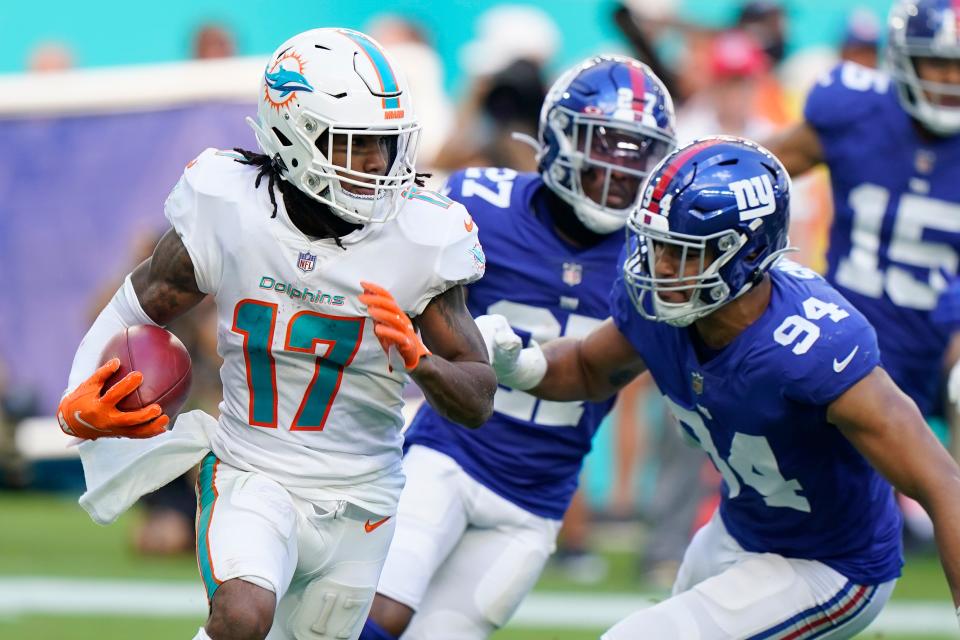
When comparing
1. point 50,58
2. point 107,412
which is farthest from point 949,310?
point 50,58

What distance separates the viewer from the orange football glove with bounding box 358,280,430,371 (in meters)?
3.45

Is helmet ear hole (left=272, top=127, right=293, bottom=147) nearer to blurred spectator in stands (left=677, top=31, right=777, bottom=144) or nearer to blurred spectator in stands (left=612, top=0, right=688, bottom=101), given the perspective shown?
blurred spectator in stands (left=677, top=31, right=777, bottom=144)

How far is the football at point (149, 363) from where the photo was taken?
12.4 feet

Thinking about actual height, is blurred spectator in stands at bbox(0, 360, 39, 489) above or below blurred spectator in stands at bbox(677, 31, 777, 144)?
below

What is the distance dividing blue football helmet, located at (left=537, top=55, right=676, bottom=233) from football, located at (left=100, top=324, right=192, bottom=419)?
1375mm

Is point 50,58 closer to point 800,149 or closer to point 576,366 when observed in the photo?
point 800,149

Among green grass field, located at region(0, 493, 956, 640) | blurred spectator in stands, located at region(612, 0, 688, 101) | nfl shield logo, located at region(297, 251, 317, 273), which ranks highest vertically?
nfl shield logo, located at region(297, 251, 317, 273)

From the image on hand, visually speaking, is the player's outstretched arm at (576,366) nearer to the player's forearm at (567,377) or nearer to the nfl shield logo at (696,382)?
the player's forearm at (567,377)

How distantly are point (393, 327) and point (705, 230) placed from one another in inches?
33.1

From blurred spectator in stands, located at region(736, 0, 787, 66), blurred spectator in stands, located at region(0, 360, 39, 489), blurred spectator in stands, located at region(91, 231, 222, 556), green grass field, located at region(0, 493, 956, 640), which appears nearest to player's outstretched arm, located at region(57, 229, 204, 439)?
green grass field, located at region(0, 493, 956, 640)

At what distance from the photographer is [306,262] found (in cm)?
375

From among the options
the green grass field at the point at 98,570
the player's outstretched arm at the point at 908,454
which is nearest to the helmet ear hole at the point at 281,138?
the player's outstretched arm at the point at 908,454

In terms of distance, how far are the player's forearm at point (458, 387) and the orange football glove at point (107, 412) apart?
63cm

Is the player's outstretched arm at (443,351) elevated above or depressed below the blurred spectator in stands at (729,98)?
above
